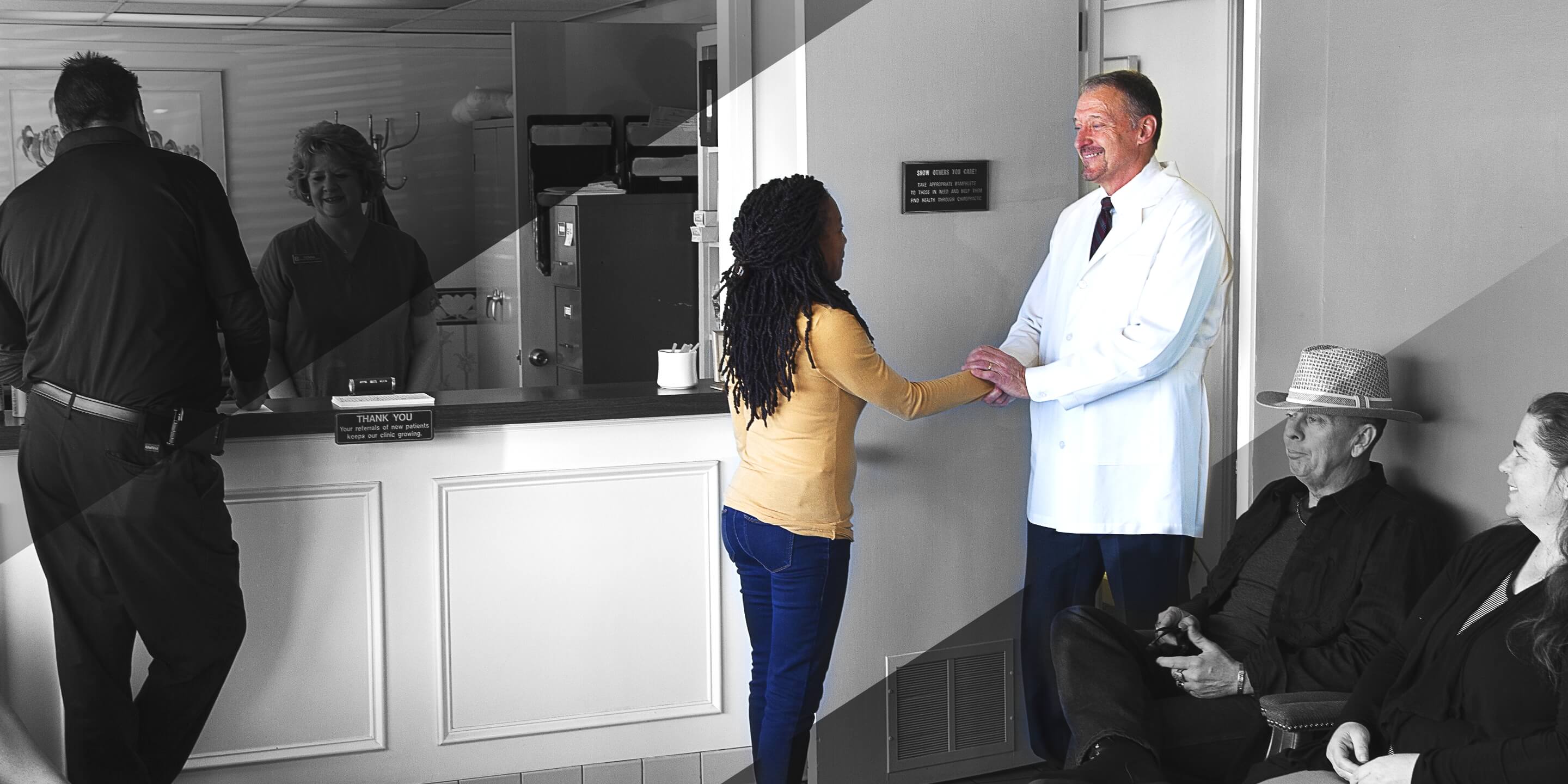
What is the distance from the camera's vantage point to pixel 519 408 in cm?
314

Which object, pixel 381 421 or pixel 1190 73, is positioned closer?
pixel 381 421

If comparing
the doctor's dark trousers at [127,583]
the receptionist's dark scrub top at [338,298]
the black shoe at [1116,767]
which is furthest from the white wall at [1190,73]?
the doctor's dark trousers at [127,583]

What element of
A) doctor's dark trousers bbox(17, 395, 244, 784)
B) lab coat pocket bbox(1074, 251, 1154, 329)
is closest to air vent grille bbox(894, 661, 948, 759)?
Result: lab coat pocket bbox(1074, 251, 1154, 329)

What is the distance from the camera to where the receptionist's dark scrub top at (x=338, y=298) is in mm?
4250

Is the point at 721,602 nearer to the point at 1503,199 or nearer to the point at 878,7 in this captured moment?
the point at 878,7

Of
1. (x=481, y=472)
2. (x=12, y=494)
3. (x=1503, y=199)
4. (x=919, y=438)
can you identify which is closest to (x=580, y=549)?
(x=481, y=472)

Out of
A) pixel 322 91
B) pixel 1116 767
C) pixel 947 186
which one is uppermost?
pixel 322 91

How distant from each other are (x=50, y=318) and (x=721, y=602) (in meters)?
1.54

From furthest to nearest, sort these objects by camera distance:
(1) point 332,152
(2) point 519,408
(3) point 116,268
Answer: (1) point 332,152 → (2) point 519,408 → (3) point 116,268

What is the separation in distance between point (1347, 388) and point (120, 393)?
2.26 m

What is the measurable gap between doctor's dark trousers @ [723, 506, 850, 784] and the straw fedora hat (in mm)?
902

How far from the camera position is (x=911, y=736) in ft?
11.1

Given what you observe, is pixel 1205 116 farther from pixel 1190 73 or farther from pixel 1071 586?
pixel 1071 586

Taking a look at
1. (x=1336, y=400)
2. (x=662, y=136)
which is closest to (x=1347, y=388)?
(x=1336, y=400)
